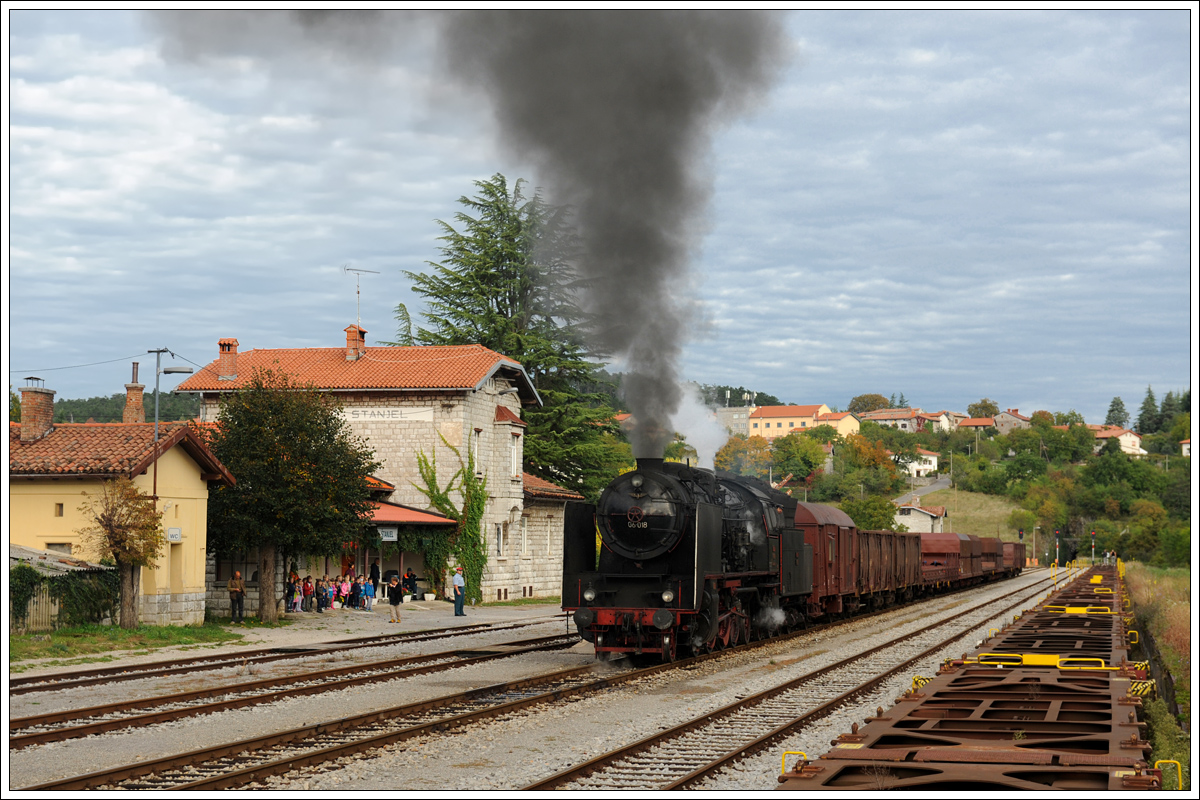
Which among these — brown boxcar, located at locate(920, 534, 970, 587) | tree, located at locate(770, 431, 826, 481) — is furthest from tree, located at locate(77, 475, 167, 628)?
tree, located at locate(770, 431, 826, 481)

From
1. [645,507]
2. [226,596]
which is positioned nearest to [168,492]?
[226,596]

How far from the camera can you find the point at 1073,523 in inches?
4619

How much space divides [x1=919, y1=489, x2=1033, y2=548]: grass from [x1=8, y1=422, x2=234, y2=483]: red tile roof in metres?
99.0

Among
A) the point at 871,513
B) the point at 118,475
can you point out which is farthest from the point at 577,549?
the point at 871,513

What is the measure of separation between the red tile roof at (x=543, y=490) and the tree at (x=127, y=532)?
58.1 feet

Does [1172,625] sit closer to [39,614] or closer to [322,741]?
[322,741]

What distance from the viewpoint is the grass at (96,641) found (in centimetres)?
1866

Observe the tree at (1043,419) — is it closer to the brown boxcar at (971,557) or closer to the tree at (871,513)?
the tree at (871,513)

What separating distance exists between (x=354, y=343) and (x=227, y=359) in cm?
428

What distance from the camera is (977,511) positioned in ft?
419

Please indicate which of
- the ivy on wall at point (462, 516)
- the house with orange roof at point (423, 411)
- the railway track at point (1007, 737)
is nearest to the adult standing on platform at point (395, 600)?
the house with orange roof at point (423, 411)

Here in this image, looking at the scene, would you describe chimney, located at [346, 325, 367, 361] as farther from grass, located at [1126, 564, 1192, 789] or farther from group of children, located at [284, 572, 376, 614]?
grass, located at [1126, 564, 1192, 789]

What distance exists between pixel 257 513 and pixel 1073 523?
359 feet

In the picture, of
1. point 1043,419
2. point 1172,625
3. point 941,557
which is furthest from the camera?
point 1043,419
